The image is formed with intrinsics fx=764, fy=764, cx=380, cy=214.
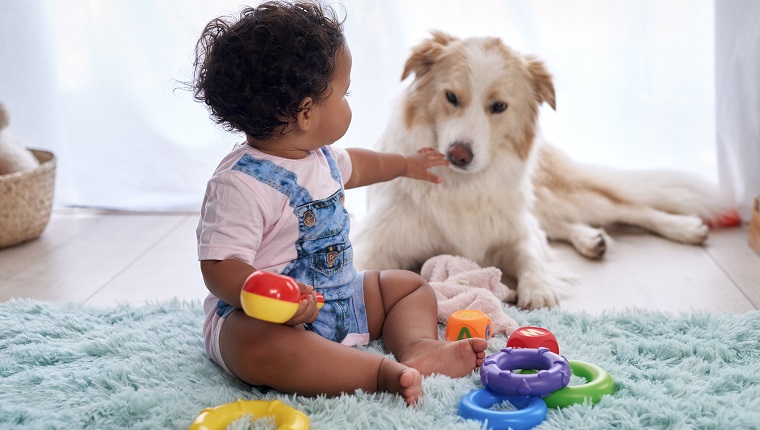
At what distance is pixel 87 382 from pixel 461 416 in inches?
31.3

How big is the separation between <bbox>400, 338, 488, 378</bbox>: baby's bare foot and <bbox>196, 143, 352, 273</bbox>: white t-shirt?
0.36 meters

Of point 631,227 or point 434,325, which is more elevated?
point 434,325

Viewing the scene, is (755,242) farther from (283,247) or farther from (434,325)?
(283,247)

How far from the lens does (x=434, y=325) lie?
1.81m

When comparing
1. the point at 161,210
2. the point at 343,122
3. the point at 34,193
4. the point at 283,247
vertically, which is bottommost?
the point at 161,210

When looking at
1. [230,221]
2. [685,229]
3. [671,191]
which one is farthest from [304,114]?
[671,191]

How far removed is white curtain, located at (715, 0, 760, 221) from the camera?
9.75 ft

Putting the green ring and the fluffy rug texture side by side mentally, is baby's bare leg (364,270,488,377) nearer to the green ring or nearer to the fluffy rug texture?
the fluffy rug texture

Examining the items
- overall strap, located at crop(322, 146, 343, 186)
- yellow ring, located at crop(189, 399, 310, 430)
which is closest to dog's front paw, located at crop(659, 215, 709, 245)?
overall strap, located at crop(322, 146, 343, 186)

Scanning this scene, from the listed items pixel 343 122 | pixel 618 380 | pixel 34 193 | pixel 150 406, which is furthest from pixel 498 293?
pixel 34 193

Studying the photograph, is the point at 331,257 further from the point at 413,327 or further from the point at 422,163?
the point at 422,163

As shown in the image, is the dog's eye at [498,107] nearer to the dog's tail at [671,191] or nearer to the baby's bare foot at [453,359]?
the dog's tail at [671,191]

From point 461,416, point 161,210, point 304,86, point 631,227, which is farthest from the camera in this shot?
point 161,210

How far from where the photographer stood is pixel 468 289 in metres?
2.18
